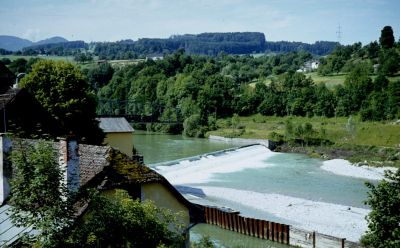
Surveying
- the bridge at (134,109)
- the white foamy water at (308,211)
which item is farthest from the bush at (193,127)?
the white foamy water at (308,211)

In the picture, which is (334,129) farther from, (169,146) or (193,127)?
(169,146)

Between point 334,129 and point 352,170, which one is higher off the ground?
point 334,129

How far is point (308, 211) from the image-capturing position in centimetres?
3412

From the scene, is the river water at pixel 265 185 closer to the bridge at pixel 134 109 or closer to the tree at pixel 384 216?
the tree at pixel 384 216

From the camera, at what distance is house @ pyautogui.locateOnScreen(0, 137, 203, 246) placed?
10835 mm

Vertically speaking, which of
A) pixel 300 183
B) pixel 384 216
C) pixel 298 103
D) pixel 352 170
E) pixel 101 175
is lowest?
pixel 352 170

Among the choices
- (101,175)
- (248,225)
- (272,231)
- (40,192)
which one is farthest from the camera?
(248,225)

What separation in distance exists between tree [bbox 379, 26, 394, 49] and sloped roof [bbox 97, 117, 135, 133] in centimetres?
9351

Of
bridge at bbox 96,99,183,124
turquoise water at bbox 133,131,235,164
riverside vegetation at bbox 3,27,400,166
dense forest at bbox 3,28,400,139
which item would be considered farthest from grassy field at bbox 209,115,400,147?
bridge at bbox 96,99,183,124

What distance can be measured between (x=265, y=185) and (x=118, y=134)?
14.7 metres

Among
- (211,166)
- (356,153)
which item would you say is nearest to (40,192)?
(211,166)

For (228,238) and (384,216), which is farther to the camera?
(228,238)

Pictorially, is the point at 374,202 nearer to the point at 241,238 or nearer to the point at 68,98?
the point at 241,238

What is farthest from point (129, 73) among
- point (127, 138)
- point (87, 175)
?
point (87, 175)
